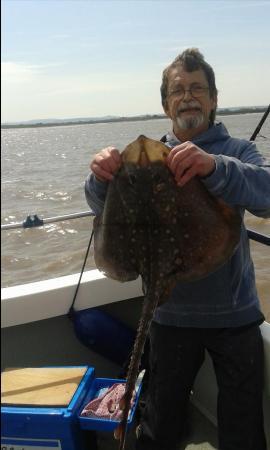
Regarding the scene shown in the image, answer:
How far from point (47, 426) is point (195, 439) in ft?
3.69

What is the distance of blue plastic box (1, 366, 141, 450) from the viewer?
2.49 meters

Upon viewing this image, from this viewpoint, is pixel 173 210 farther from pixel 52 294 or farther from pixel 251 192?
pixel 52 294

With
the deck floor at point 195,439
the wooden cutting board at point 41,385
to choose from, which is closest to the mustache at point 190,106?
the wooden cutting board at point 41,385

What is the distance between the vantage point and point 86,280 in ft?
11.3

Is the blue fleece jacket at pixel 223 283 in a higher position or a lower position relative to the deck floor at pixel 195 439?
higher

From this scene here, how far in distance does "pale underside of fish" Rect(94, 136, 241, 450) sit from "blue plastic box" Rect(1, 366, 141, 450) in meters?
0.79

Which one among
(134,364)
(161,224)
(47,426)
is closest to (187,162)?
(161,224)

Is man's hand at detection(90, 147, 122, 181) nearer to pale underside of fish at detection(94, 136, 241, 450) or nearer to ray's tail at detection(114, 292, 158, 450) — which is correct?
pale underside of fish at detection(94, 136, 241, 450)

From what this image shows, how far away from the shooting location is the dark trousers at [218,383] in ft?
7.41

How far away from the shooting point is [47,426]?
250 centimetres

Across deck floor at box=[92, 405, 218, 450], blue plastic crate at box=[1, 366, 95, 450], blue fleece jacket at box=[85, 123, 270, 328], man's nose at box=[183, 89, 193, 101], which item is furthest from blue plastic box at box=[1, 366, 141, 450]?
man's nose at box=[183, 89, 193, 101]

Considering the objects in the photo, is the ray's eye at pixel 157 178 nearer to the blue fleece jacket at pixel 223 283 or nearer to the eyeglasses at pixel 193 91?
the blue fleece jacket at pixel 223 283

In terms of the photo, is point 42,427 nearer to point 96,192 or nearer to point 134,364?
point 134,364

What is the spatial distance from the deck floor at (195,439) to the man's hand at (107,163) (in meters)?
2.03
